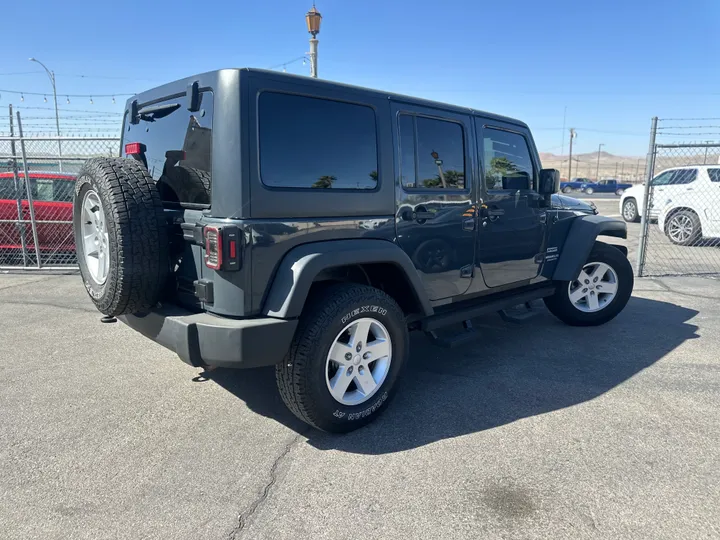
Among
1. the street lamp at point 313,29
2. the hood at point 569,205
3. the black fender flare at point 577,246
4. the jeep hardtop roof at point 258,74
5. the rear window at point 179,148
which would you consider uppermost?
the street lamp at point 313,29

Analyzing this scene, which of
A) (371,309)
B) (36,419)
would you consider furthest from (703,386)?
(36,419)

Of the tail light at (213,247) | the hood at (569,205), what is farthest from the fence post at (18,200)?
the hood at (569,205)

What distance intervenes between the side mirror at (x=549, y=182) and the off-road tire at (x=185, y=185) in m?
3.06

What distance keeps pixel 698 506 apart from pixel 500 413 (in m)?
1.16

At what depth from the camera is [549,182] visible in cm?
443

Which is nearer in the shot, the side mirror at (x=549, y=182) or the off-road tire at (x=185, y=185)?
the off-road tire at (x=185, y=185)

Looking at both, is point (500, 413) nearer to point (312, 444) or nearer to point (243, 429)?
point (312, 444)

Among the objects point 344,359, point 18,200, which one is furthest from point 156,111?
point 18,200

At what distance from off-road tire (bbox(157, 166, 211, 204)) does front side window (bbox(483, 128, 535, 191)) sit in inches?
89.3

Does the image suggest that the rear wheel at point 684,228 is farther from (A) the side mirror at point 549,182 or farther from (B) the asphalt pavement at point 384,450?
(A) the side mirror at point 549,182

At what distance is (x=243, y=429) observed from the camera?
306 cm

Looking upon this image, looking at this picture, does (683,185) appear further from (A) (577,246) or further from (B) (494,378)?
(B) (494,378)

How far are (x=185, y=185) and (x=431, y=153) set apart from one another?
5.61 ft

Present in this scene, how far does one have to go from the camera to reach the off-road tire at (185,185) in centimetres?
278
